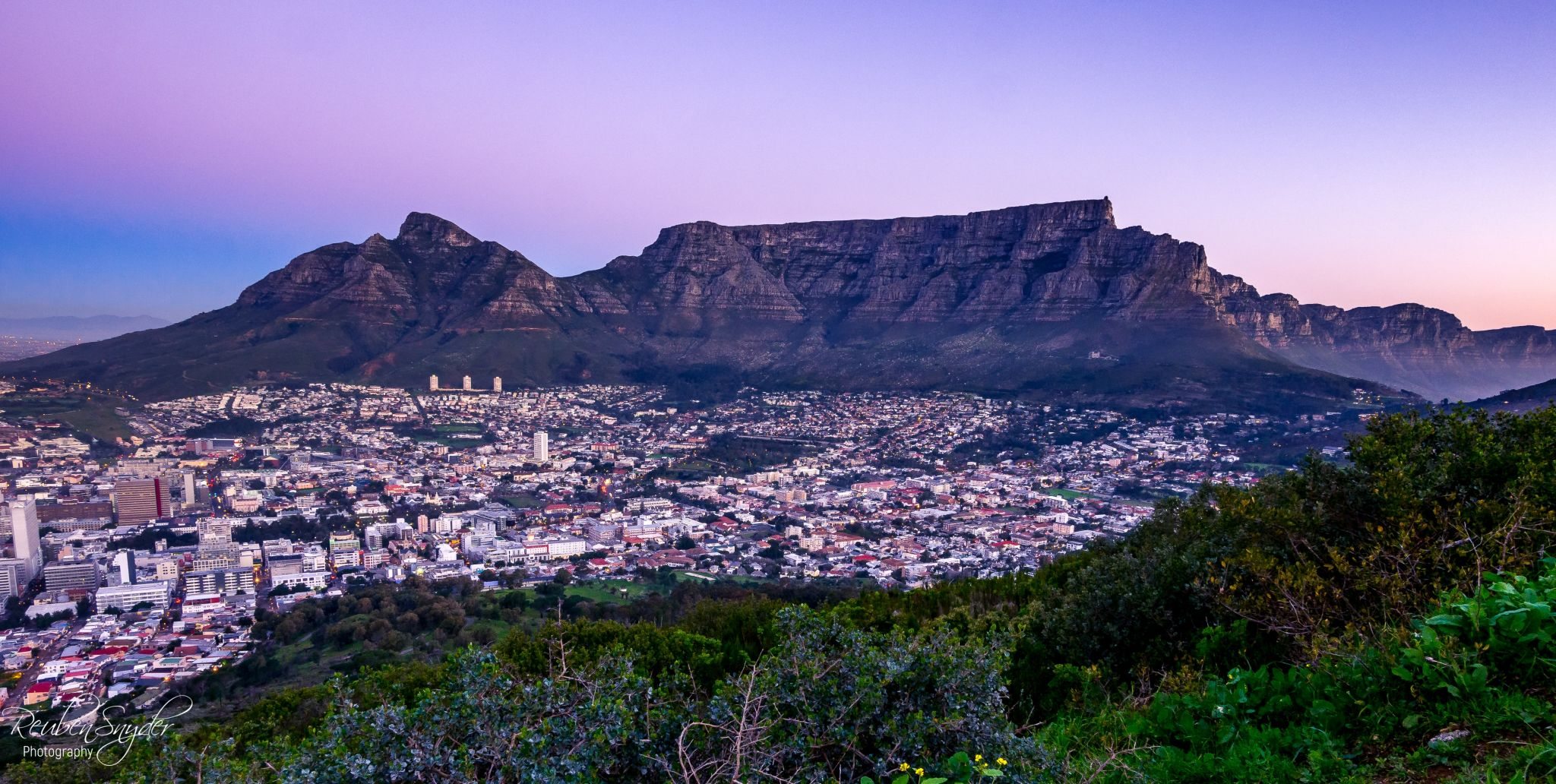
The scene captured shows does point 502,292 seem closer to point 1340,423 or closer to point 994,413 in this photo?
point 994,413

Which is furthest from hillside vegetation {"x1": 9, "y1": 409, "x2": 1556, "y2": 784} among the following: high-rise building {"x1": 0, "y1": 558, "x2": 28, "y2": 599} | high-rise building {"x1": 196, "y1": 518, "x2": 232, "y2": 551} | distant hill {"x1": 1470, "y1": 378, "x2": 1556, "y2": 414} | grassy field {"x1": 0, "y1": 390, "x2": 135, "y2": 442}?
grassy field {"x1": 0, "y1": 390, "x2": 135, "y2": 442}

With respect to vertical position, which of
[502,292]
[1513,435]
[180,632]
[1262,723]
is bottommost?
[180,632]

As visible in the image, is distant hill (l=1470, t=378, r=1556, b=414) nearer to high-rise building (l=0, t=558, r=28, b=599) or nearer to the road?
the road

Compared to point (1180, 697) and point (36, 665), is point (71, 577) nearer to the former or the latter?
point (36, 665)

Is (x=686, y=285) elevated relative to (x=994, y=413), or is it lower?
elevated

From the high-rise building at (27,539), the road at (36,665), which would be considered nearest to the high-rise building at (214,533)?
the high-rise building at (27,539)

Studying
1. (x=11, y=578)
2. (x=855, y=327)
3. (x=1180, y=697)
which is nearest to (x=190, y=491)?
(x=11, y=578)

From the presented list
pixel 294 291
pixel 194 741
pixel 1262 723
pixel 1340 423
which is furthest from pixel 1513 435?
pixel 294 291
